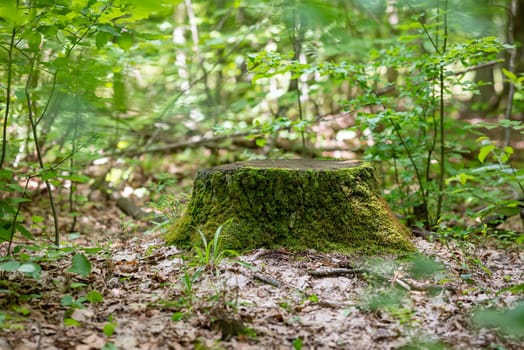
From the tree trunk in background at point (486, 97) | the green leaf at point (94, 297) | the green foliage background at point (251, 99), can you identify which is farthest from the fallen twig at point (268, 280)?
the tree trunk in background at point (486, 97)

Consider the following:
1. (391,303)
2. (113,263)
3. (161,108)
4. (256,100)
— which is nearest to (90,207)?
(161,108)

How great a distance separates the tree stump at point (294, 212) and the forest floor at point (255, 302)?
0.17 metres

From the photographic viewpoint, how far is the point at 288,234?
156 inches

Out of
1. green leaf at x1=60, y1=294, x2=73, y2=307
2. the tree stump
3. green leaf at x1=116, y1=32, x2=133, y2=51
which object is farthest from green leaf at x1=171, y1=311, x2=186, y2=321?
green leaf at x1=116, y1=32, x2=133, y2=51

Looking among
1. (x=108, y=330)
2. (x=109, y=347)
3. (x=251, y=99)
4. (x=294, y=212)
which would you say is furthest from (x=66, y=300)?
(x=251, y=99)

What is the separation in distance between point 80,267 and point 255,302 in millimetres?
1169

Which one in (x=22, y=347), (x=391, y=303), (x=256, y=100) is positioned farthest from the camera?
(x=256, y=100)

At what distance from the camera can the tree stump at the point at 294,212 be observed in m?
3.95

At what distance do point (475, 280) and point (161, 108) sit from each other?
5.92 metres

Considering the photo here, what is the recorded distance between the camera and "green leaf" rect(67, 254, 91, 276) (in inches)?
115

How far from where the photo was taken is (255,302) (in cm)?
305

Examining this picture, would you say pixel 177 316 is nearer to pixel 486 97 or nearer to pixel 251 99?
pixel 251 99

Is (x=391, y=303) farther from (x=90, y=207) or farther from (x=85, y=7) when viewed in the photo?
(x=90, y=207)

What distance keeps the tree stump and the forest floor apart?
6.8 inches
